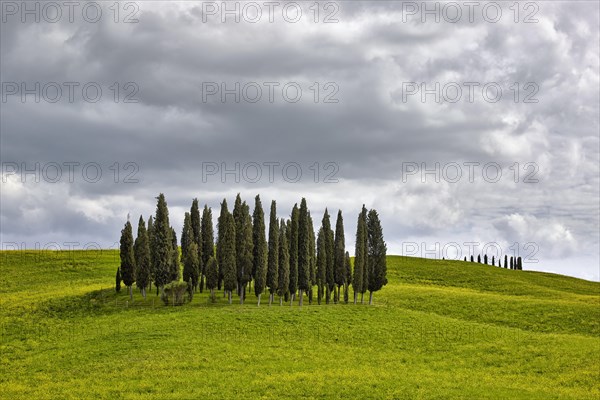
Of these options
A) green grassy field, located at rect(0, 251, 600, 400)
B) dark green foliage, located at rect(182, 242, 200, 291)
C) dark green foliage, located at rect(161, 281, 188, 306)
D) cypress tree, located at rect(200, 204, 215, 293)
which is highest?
cypress tree, located at rect(200, 204, 215, 293)

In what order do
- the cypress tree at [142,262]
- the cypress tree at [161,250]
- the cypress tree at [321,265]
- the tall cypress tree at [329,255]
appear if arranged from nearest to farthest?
the cypress tree at [161,250] → the cypress tree at [142,262] → the cypress tree at [321,265] → the tall cypress tree at [329,255]

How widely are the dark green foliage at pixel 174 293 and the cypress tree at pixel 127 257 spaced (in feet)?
25.3

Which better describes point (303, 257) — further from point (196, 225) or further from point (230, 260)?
point (196, 225)

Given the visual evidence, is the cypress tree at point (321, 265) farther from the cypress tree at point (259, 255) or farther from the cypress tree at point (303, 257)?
Result: the cypress tree at point (259, 255)

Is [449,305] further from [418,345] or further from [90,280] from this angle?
[90,280]

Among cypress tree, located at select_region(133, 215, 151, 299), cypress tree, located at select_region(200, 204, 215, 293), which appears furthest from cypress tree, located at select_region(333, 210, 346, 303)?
cypress tree, located at select_region(133, 215, 151, 299)

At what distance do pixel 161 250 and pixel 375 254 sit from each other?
33.7m

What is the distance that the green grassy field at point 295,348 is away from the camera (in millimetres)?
49031

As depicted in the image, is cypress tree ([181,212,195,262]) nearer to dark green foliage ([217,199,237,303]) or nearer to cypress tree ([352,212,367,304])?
dark green foliage ([217,199,237,303])

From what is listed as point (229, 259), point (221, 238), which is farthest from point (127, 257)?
point (229, 259)

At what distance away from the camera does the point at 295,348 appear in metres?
60.8

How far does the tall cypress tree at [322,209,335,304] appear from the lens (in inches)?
3600

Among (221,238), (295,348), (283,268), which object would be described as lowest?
(295,348)

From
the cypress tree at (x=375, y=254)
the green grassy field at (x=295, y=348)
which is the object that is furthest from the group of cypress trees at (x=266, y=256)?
the green grassy field at (x=295, y=348)
